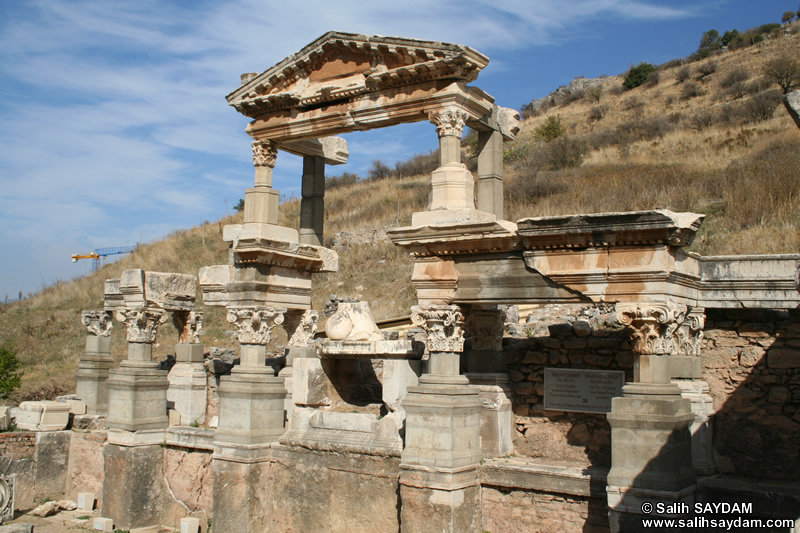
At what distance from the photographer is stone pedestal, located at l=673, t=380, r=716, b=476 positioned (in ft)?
28.0

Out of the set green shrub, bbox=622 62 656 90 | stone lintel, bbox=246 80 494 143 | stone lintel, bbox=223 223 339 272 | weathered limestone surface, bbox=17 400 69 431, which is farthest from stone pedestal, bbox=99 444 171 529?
green shrub, bbox=622 62 656 90

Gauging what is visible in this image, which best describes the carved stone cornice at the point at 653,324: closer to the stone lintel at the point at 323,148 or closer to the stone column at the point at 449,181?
the stone column at the point at 449,181

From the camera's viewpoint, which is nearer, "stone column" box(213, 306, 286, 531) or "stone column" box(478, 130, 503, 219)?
"stone column" box(213, 306, 286, 531)

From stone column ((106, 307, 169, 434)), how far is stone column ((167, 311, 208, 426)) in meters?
0.95

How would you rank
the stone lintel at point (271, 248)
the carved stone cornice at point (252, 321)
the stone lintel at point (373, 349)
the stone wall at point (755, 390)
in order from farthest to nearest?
the carved stone cornice at point (252, 321)
the stone lintel at point (271, 248)
the stone lintel at point (373, 349)
the stone wall at point (755, 390)

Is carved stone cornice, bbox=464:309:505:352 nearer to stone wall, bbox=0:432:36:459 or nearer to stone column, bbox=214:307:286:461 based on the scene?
stone column, bbox=214:307:286:461

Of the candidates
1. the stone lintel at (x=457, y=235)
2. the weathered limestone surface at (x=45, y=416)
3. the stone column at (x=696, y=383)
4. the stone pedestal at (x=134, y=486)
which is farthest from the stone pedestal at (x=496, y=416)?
the weathered limestone surface at (x=45, y=416)

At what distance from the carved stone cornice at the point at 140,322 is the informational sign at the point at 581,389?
22.3 feet

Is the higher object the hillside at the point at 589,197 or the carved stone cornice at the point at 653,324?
the hillside at the point at 589,197

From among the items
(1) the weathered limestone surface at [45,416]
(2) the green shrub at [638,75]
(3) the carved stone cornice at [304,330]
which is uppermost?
(2) the green shrub at [638,75]

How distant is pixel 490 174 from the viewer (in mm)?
10688

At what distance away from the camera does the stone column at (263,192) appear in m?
11.2

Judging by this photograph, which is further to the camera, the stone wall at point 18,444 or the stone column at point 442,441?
the stone wall at point 18,444

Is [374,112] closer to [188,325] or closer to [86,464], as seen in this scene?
[188,325]
